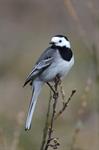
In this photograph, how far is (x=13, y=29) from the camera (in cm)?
1566

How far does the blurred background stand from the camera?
7391 millimetres

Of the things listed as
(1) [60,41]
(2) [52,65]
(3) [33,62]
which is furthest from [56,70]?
(3) [33,62]

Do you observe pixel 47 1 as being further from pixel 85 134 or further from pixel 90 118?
pixel 85 134

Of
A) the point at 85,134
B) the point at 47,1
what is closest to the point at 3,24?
the point at 47,1

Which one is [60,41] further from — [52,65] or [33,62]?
[33,62]

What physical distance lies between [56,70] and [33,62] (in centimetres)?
718

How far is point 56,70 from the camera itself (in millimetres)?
→ 4953

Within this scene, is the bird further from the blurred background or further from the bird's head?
the blurred background

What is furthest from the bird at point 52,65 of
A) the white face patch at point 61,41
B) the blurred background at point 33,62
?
the blurred background at point 33,62

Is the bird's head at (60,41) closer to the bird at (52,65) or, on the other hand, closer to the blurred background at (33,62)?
the bird at (52,65)

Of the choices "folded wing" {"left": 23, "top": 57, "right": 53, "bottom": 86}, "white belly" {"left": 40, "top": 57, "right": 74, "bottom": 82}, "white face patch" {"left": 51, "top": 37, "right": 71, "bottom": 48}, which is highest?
"white face patch" {"left": 51, "top": 37, "right": 71, "bottom": 48}

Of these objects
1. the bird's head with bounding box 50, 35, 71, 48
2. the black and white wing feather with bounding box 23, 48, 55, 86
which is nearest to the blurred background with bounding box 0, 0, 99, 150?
the bird's head with bounding box 50, 35, 71, 48

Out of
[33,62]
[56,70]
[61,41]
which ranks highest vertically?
[33,62]

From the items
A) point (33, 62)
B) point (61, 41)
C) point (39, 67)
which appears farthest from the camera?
point (33, 62)
